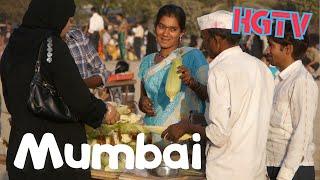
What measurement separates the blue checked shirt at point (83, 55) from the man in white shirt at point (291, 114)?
1579mm

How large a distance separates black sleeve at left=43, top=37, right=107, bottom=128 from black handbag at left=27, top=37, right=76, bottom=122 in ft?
0.10

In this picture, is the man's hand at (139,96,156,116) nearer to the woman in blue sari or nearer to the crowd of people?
the woman in blue sari

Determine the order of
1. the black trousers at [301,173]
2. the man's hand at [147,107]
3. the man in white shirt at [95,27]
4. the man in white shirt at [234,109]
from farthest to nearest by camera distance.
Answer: the man in white shirt at [95,27] < the man's hand at [147,107] < the black trousers at [301,173] < the man in white shirt at [234,109]

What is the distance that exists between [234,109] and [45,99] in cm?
95

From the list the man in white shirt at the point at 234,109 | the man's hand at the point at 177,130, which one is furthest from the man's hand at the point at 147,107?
the man in white shirt at the point at 234,109

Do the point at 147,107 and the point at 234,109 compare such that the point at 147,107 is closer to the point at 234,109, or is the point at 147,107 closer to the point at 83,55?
the point at 83,55

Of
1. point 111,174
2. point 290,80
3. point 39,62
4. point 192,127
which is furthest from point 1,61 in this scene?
point 290,80

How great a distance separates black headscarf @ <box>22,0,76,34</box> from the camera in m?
3.53

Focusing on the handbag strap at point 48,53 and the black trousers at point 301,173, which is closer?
the handbag strap at point 48,53

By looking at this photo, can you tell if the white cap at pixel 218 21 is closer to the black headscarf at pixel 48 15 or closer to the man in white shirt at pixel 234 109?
the man in white shirt at pixel 234 109

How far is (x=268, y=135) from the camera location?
12.1 feet

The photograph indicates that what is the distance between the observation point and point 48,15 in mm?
3525

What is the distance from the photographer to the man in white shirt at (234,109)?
3.35m

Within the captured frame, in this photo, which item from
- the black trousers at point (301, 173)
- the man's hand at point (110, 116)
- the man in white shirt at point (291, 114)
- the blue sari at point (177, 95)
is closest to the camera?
the man in white shirt at point (291, 114)
